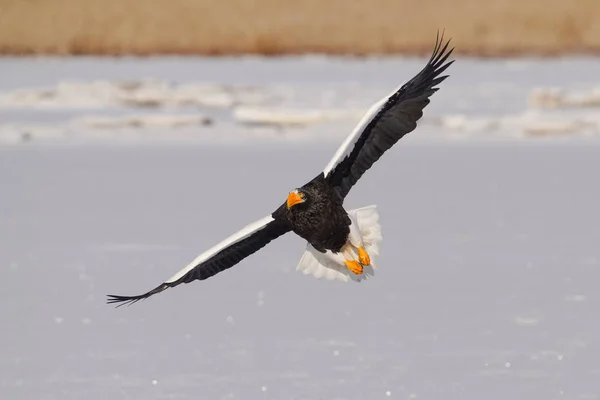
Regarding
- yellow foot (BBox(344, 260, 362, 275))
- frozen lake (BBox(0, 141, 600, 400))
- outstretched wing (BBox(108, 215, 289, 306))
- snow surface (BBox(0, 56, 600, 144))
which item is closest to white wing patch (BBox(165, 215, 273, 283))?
outstretched wing (BBox(108, 215, 289, 306))

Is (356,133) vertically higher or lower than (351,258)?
higher

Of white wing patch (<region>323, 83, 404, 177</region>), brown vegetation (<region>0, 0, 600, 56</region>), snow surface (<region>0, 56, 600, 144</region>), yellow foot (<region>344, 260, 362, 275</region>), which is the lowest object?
yellow foot (<region>344, 260, 362, 275</region>)

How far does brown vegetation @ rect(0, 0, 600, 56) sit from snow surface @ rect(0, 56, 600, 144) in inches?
13.0

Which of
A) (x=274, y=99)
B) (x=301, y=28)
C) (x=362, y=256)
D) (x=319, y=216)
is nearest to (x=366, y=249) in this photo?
(x=362, y=256)

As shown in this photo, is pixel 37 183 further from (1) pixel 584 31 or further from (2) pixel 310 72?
(1) pixel 584 31

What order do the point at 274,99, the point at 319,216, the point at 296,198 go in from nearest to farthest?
the point at 296,198
the point at 319,216
the point at 274,99

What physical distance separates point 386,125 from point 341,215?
0.47m

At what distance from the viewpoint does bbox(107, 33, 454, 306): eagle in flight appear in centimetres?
529

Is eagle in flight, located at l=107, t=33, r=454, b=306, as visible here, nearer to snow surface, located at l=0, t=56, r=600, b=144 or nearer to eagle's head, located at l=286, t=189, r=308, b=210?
eagle's head, located at l=286, t=189, r=308, b=210

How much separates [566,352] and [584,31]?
28.0 ft

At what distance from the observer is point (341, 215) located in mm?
5379

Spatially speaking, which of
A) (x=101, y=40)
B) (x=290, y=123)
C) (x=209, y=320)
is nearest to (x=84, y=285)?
(x=209, y=320)

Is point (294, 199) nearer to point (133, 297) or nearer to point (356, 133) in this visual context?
point (356, 133)

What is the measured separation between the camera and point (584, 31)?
12797 mm
